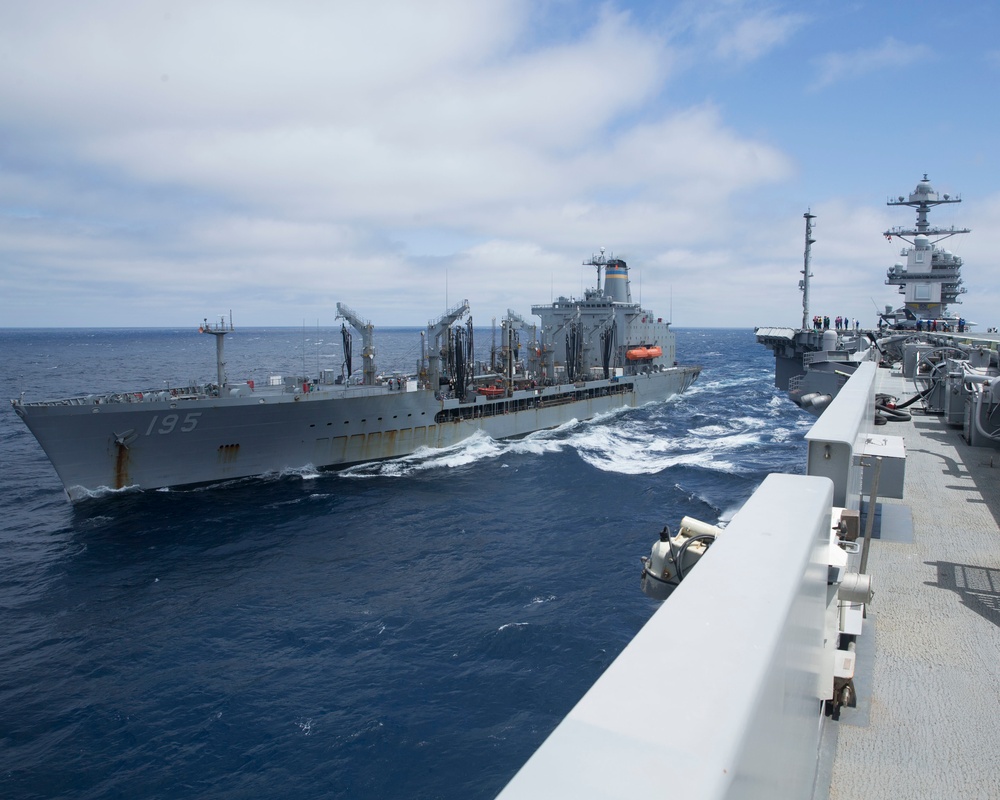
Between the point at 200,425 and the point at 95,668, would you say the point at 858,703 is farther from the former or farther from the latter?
the point at 200,425

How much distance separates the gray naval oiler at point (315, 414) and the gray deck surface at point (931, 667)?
25.2m

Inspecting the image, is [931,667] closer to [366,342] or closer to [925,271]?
[366,342]

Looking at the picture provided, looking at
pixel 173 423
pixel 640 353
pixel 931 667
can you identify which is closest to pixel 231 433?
pixel 173 423

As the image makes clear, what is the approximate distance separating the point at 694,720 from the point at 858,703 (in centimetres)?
335

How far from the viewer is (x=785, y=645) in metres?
2.24

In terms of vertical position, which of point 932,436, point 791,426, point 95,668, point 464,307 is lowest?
point 95,668

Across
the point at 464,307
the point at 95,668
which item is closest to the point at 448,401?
the point at 464,307

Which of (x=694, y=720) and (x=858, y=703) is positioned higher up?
(x=694, y=720)

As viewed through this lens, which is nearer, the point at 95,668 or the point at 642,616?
the point at 95,668

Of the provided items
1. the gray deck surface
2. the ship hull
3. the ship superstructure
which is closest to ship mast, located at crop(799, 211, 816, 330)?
the ship superstructure

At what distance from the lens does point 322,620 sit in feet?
51.1

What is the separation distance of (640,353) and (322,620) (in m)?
40.9

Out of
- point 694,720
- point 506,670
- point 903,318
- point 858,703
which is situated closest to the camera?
point 694,720

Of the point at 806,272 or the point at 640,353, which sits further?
the point at 640,353
